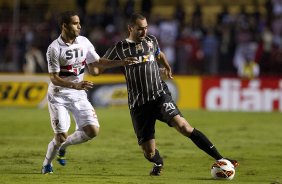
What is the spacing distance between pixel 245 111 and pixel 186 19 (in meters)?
Result: 5.66

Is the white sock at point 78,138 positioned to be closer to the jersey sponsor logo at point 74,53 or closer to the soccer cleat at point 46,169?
the soccer cleat at point 46,169

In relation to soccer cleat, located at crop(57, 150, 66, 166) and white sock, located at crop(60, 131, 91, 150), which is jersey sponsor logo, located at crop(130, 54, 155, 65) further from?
soccer cleat, located at crop(57, 150, 66, 166)

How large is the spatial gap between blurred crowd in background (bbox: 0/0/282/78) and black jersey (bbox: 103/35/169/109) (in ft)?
52.3

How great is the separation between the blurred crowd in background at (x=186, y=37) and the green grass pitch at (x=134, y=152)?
3395 mm

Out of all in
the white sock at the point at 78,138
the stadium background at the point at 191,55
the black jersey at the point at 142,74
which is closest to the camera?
the black jersey at the point at 142,74

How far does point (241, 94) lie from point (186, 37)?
10.2ft

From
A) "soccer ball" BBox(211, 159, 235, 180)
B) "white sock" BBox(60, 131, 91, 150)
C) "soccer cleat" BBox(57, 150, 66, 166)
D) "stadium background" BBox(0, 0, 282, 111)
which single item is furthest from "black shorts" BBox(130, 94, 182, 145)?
"stadium background" BBox(0, 0, 282, 111)

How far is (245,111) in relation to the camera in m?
26.1

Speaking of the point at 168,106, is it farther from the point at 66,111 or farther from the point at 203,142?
the point at 66,111

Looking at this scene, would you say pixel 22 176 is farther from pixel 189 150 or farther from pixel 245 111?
pixel 245 111

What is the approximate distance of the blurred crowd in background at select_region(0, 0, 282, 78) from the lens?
2731cm

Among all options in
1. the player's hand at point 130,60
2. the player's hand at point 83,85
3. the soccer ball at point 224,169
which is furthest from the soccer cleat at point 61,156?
the soccer ball at point 224,169

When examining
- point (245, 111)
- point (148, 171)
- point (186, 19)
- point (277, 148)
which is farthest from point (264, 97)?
point (148, 171)

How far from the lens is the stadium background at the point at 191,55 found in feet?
87.0
